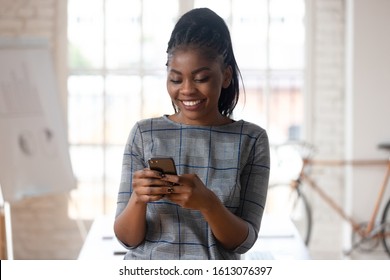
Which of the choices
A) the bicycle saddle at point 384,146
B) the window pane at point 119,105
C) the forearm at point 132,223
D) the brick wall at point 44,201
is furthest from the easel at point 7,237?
the bicycle saddle at point 384,146

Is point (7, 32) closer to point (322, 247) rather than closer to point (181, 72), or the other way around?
point (181, 72)

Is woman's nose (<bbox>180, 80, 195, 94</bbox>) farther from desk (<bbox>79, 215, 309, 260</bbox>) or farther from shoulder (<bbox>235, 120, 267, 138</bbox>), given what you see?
desk (<bbox>79, 215, 309, 260</bbox>)

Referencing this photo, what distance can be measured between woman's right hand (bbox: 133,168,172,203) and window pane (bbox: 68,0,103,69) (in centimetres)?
58

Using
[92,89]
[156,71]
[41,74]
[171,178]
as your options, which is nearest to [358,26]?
[156,71]

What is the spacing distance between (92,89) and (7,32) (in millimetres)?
226

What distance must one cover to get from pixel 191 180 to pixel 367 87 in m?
0.88

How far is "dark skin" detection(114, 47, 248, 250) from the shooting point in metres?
0.66

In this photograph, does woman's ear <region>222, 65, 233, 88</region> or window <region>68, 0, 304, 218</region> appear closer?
woman's ear <region>222, 65, 233, 88</region>

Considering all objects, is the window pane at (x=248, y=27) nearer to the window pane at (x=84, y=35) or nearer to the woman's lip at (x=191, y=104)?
the window pane at (x=84, y=35)

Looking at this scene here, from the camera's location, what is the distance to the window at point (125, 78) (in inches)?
46.9

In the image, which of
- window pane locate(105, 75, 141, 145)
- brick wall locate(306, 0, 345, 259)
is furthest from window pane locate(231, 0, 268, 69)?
Answer: window pane locate(105, 75, 141, 145)

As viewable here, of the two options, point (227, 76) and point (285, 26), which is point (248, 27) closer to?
point (285, 26)

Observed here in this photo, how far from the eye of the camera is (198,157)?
0.73 metres

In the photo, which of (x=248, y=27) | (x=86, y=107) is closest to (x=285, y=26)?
(x=248, y=27)
